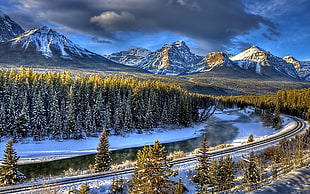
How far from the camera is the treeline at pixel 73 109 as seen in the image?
159ft

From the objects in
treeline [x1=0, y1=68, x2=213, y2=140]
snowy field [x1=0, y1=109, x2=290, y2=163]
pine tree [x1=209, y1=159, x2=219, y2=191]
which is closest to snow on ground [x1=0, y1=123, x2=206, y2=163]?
snowy field [x1=0, y1=109, x2=290, y2=163]

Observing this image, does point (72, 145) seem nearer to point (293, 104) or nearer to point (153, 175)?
point (153, 175)

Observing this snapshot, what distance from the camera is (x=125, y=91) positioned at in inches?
2744

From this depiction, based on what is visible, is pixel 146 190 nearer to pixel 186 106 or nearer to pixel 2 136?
pixel 2 136

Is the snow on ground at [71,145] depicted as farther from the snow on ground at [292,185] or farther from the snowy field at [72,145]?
the snow on ground at [292,185]

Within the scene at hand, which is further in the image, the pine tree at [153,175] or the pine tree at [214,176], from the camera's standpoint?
the pine tree at [214,176]

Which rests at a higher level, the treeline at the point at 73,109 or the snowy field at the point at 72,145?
the treeline at the point at 73,109

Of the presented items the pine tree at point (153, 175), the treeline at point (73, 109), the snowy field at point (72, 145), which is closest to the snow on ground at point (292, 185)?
the pine tree at point (153, 175)

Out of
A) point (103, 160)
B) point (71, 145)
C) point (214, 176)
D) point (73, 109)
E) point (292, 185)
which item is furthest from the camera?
point (73, 109)

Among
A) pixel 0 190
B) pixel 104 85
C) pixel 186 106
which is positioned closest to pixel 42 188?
pixel 0 190

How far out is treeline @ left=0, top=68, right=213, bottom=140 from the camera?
159 feet

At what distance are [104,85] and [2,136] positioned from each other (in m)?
30.2

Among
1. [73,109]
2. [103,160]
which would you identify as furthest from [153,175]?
[73,109]

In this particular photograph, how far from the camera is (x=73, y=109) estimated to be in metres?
56.2
